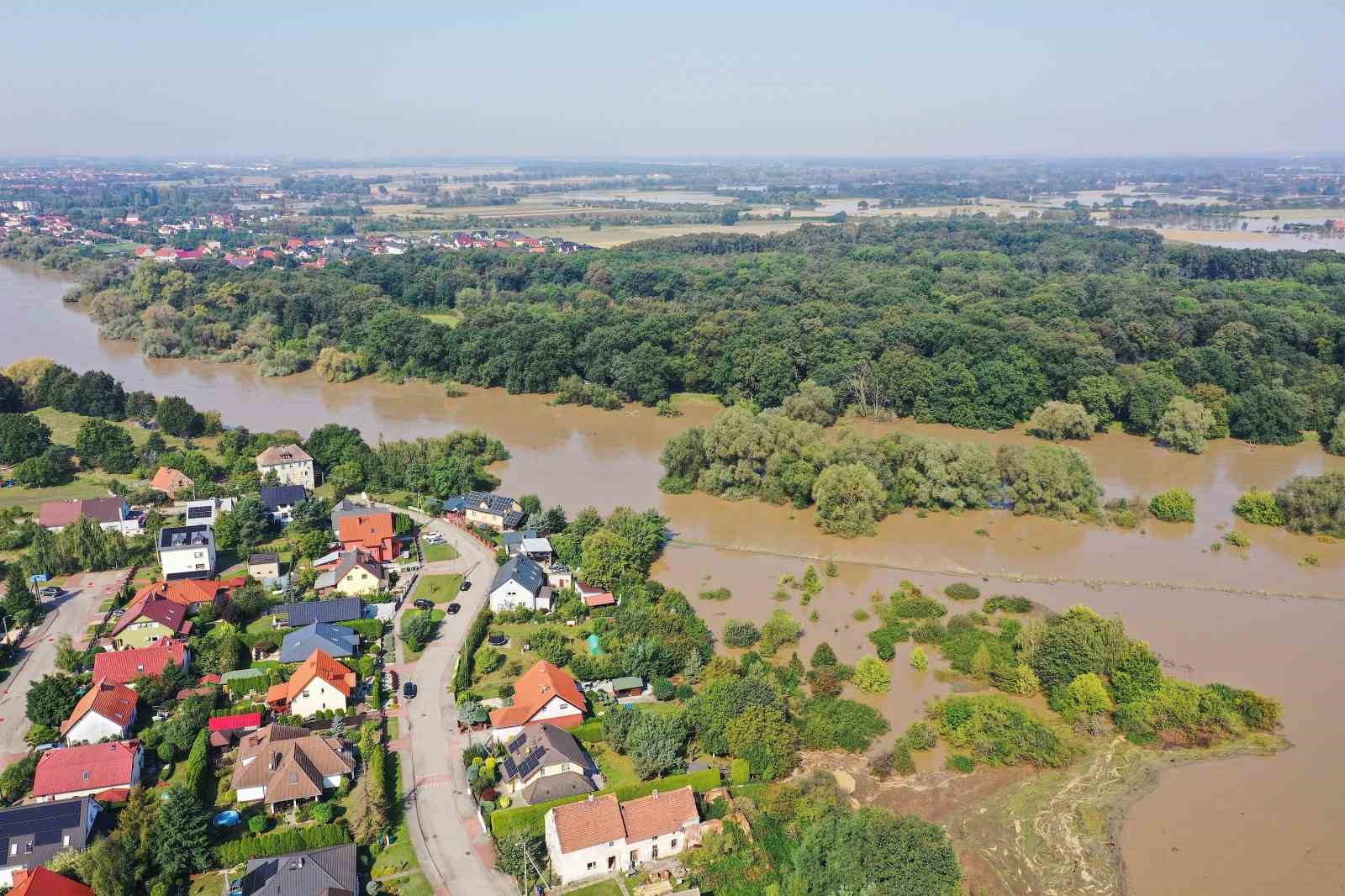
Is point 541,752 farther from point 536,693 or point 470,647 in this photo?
point 470,647

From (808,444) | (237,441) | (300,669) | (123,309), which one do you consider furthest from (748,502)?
(123,309)

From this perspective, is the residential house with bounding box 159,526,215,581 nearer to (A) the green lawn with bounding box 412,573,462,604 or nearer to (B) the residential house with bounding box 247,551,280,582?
(B) the residential house with bounding box 247,551,280,582

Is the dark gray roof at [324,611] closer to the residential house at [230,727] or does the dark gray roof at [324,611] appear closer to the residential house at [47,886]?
the residential house at [230,727]

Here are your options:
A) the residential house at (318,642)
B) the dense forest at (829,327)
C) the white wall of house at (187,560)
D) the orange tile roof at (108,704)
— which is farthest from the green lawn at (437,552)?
the dense forest at (829,327)

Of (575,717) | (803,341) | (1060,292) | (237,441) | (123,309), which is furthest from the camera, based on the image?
(123,309)

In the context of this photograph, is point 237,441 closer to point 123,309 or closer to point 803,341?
point 803,341

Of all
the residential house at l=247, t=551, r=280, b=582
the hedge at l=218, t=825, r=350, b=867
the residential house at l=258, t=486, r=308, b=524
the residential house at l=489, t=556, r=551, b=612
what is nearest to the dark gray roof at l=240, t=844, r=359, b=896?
the hedge at l=218, t=825, r=350, b=867
